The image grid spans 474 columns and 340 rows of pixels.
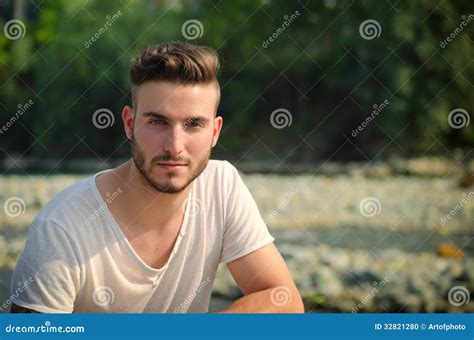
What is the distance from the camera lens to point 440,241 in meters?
7.79

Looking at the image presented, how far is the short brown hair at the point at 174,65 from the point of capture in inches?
79.6

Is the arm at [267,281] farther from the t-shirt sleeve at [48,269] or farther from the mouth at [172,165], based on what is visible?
the t-shirt sleeve at [48,269]

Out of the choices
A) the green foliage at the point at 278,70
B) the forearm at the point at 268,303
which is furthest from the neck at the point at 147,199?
the green foliage at the point at 278,70

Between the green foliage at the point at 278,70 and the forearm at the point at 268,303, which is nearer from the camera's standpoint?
the forearm at the point at 268,303

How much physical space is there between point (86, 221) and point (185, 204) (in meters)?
0.33

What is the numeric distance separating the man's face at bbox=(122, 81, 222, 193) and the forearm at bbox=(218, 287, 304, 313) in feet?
1.27

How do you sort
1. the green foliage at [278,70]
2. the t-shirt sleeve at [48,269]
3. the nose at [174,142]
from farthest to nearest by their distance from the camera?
the green foliage at [278,70] → the nose at [174,142] → the t-shirt sleeve at [48,269]

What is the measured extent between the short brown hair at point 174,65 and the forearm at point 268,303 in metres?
0.67

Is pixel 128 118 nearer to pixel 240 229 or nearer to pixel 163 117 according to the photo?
pixel 163 117

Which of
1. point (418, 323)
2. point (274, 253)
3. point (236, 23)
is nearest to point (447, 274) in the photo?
point (418, 323)

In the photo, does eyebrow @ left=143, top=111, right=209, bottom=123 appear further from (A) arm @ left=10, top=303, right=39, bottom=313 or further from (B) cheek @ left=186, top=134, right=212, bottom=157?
(A) arm @ left=10, top=303, right=39, bottom=313

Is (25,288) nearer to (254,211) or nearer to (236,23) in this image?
(254,211)

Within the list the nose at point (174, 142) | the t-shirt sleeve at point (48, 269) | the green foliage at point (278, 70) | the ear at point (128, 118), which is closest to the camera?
the t-shirt sleeve at point (48, 269)

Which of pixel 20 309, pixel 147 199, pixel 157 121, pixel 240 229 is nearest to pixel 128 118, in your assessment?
pixel 157 121
